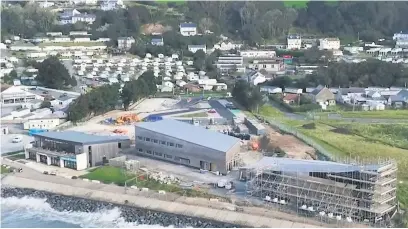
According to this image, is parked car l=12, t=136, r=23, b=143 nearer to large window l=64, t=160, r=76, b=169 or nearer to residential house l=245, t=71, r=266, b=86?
large window l=64, t=160, r=76, b=169

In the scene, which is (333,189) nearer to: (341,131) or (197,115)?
(341,131)

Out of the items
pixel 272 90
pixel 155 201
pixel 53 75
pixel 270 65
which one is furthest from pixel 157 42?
pixel 155 201

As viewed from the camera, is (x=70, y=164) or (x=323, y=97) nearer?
(x=70, y=164)

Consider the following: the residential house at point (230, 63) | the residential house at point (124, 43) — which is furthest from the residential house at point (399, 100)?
the residential house at point (124, 43)

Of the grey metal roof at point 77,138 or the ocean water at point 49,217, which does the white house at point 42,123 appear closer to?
the grey metal roof at point 77,138

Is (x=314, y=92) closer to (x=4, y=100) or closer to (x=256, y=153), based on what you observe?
(x=256, y=153)
